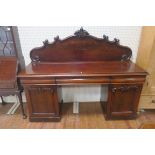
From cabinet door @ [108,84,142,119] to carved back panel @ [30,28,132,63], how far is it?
52cm

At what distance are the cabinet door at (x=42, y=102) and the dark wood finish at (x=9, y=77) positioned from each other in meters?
0.22

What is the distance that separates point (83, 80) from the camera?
180 cm

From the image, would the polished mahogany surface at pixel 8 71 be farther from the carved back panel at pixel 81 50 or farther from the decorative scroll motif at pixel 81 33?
the decorative scroll motif at pixel 81 33

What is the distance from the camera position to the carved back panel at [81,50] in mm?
2135

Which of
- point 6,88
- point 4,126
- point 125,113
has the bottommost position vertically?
point 4,126

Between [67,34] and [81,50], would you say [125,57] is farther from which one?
[67,34]

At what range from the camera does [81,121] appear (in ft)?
7.00

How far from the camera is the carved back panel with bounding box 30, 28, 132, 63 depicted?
2.13 m

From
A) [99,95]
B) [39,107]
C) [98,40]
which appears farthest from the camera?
[99,95]

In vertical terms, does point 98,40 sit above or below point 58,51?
above

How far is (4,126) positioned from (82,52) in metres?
1.48

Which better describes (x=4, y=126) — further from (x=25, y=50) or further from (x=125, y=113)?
(x=125, y=113)

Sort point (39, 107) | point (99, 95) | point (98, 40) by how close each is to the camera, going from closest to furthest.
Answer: point (39, 107) → point (98, 40) → point (99, 95)

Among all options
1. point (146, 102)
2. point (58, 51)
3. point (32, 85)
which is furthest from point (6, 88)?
point (146, 102)
